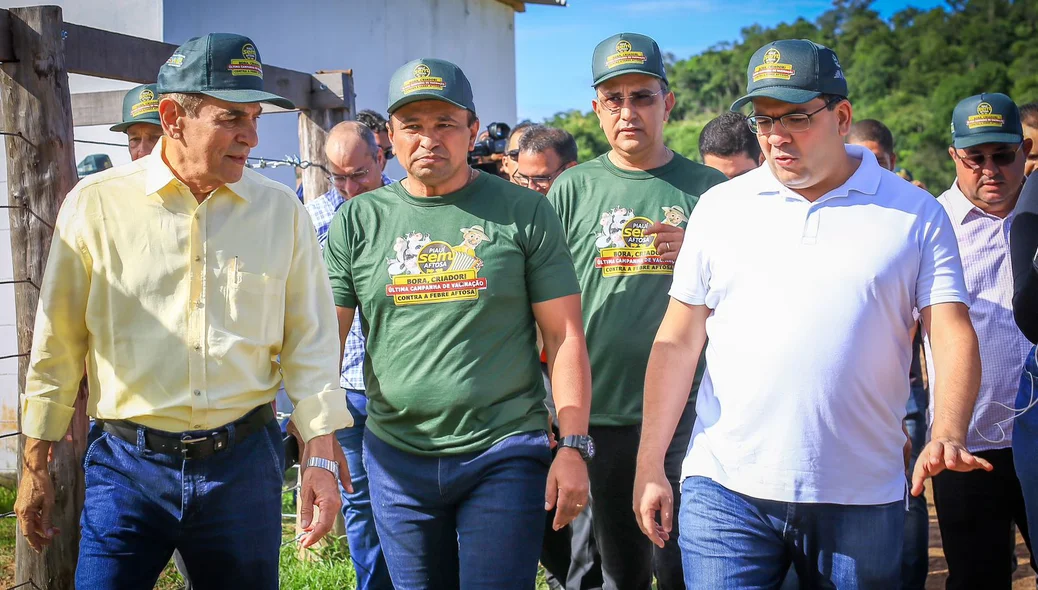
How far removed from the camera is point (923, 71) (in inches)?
1513

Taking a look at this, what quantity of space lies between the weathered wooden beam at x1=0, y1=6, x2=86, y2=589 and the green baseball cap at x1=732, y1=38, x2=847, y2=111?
2.68 meters

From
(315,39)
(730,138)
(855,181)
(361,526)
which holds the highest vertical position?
(315,39)

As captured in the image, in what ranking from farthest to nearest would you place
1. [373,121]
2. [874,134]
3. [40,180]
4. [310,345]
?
[373,121] → [874,134] → [40,180] → [310,345]

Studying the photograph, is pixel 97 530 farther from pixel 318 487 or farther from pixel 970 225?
pixel 970 225

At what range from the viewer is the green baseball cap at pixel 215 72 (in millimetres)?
2863

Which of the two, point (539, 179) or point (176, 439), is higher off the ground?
point (539, 179)

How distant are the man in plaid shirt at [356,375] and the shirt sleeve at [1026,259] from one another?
249 centimetres

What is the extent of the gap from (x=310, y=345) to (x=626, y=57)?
1.90m

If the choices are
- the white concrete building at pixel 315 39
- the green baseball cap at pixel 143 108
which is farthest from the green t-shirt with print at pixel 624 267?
the white concrete building at pixel 315 39

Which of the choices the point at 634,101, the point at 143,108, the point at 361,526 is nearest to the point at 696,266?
the point at 634,101

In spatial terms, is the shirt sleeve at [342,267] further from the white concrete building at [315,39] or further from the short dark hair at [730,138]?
the white concrete building at [315,39]

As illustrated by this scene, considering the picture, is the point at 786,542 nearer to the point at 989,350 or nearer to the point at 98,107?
the point at 989,350

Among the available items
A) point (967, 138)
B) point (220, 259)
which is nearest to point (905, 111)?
point (967, 138)

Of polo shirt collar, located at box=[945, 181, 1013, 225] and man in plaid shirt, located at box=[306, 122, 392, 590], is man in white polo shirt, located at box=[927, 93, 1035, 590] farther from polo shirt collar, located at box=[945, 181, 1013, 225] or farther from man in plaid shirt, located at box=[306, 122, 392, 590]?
man in plaid shirt, located at box=[306, 122, 392, 590]
